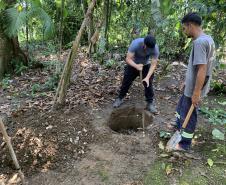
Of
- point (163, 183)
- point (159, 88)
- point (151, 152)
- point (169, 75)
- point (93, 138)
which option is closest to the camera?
point (163, 183)

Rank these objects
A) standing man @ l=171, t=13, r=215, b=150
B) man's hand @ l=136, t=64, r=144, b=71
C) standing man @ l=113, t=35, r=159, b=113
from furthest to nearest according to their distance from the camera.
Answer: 1. man's hand @ l=136, t=64, r=144, b=71
2. standing man @ l=113, t=35, r=159, b=113
3. standing man @ l=171, t=13, r=215, b=150

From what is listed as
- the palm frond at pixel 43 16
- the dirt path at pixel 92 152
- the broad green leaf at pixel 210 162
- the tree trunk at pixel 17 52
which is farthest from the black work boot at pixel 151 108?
the tree trunk at pixel 17 52

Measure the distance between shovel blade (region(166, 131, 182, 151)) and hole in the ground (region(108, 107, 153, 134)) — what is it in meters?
1.04

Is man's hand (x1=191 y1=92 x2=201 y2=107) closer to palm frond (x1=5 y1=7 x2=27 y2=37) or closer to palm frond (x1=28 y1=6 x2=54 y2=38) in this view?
palm frond (x1=28 y1=6 x2=54 y2=38)

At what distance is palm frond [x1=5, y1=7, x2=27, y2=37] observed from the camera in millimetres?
6312

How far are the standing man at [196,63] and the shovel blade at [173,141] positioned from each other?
0.23 meters

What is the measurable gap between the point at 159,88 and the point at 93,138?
2.39 metres

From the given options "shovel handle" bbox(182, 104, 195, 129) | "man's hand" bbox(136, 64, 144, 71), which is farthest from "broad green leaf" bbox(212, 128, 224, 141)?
"man's hand" bbox(136, 64, 144, 71)

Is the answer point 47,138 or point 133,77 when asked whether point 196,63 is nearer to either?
point 133,77

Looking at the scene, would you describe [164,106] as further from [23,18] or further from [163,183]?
[23,18]

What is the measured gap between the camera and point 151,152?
420 cm

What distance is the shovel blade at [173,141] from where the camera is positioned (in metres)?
4.23

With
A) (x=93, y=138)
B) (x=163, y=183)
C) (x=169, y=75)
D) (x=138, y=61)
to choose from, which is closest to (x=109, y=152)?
(x=93, y=138)

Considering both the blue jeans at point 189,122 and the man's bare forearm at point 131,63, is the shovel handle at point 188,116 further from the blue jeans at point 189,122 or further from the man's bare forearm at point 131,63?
the man's bare forearm at point 131,63
